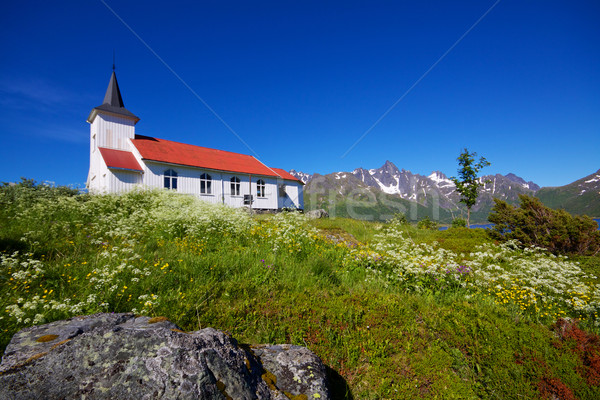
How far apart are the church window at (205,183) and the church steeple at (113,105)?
8507 millimetres

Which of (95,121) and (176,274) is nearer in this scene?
(176,274)

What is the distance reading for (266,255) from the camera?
714cm

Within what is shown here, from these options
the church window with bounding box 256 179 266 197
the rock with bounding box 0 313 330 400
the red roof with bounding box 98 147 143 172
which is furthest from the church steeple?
the rock with bounding box 0 313 330 400

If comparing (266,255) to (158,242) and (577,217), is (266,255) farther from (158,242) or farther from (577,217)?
(577,217)

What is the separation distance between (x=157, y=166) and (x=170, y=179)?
165 centimetres

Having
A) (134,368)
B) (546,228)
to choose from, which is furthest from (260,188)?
(134,368)

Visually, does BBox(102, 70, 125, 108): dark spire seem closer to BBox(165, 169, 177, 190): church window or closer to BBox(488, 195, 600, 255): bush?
BBox(165, 169, 177, 190): church window

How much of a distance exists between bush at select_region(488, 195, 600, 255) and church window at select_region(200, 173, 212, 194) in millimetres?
24731

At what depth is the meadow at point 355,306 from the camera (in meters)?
3.56

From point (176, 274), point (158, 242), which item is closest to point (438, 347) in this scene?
point (176, 274)

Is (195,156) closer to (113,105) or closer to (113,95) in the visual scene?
(113,105)

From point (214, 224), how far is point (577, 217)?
13.0 metres

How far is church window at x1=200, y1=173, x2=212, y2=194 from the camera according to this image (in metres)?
28.6

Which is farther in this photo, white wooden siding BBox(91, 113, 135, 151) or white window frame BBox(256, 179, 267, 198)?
white window frame BBox(256, 179, 267, 198)
